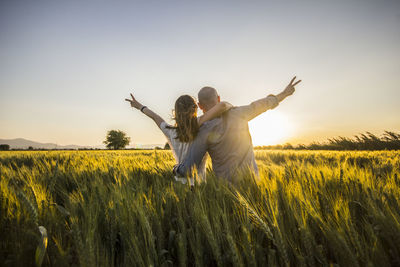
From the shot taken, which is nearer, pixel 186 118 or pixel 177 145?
pixel 186 118

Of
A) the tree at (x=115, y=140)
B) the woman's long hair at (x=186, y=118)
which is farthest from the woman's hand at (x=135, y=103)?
the tree at (x=115, y=140)

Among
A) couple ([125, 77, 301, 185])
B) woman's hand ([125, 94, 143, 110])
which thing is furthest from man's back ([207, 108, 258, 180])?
woman's hand ([125, 94, 143, 110])

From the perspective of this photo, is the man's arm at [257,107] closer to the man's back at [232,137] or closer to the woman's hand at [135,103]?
the man's back at [232,137]

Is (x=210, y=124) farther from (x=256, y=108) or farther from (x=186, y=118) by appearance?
(x=256, y=108)

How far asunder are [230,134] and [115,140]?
6141 cm

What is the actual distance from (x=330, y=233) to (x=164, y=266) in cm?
69

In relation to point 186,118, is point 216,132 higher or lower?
lower

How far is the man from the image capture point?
235 cm

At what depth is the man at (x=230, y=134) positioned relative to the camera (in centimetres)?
235

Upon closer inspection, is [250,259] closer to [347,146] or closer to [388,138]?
[388,138]

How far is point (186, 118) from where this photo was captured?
2193 mm

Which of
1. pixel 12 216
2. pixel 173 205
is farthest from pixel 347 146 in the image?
pixel 12 216

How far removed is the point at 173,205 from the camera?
1350 millimetres

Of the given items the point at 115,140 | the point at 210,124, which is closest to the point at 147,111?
the point at 210,124
